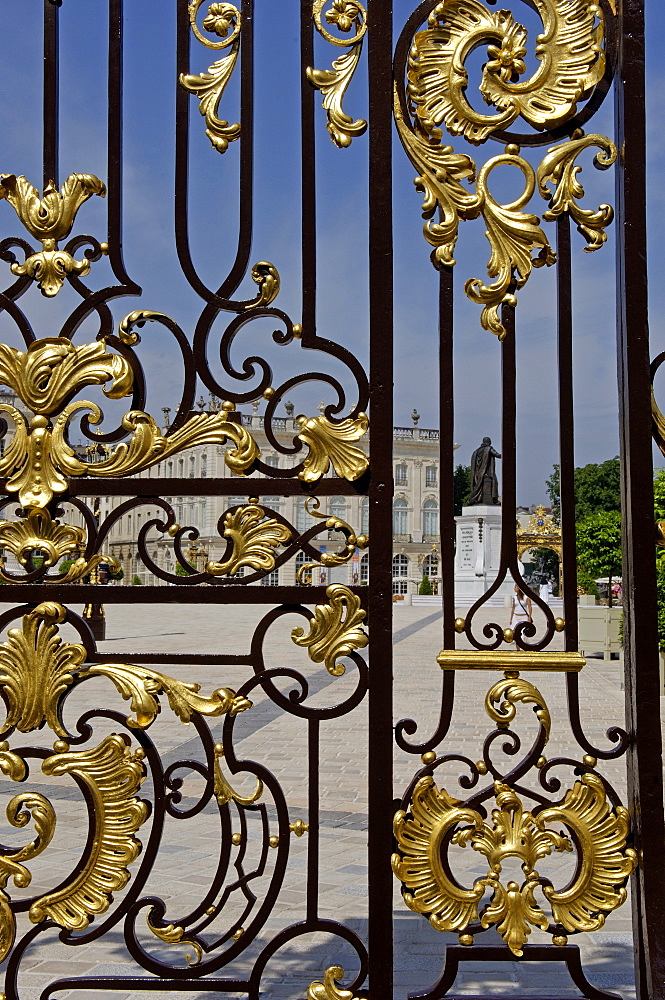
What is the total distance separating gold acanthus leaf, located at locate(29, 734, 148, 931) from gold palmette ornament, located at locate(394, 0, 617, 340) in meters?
1.61

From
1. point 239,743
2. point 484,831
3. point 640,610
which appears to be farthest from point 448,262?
point 239,743

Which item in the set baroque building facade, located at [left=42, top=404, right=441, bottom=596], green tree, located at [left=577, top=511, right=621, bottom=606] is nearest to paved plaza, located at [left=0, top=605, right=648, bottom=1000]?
green tree, located at [left=577, top=511, right=621, bottom=606]

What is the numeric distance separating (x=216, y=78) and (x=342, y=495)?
1.26 metres

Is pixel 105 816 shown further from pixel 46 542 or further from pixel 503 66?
pixel 503 66

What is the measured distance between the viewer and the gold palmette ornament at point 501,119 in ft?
8.79

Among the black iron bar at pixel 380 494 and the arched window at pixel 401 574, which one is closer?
the black iron bar at pixel 380 494

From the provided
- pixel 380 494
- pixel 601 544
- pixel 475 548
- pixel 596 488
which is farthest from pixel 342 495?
pixel 596 488

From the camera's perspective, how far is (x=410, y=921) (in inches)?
156

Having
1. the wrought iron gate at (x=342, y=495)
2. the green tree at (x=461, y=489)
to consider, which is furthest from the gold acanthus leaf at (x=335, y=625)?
the green tree at (x=461, y=489)

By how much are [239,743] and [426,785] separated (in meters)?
5.11

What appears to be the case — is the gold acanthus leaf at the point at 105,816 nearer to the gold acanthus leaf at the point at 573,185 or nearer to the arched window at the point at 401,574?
the gold acanthus leaf at the point at 573,185

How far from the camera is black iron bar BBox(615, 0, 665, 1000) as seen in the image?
8.34 feet

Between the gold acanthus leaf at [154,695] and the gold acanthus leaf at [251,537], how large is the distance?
346mm

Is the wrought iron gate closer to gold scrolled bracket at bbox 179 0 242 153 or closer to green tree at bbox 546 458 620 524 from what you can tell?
gold scrolled bracket at bbox 179 0 242 153
